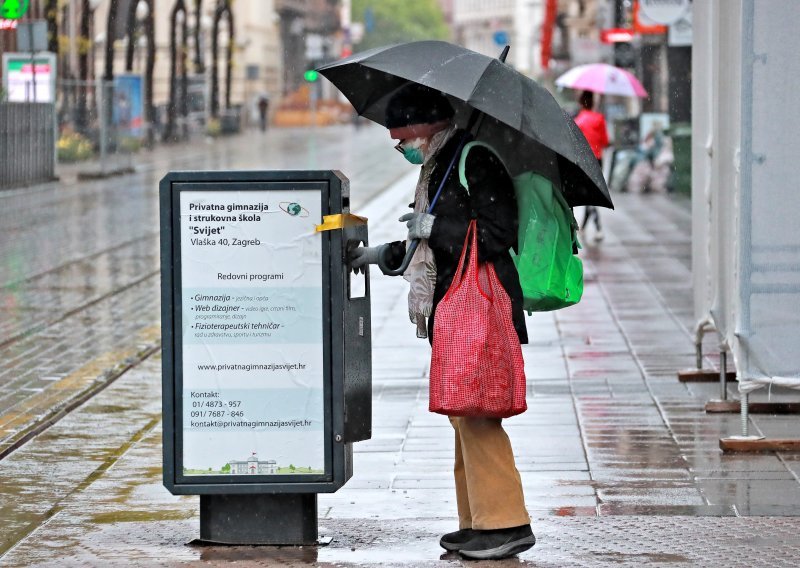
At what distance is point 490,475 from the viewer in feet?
17.7

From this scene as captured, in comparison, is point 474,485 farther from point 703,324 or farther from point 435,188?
point 703,324

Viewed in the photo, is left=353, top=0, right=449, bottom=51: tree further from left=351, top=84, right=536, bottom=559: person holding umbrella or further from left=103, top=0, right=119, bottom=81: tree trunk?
left=351, top=84, right=536, bottom=559: person holding umbrella

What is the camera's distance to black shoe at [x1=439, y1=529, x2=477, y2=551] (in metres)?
5.52

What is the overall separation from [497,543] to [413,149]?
1.38m

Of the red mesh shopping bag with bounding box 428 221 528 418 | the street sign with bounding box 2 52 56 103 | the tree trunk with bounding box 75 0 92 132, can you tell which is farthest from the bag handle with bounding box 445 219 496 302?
the tree trunk with bounding box 75 0 92 132

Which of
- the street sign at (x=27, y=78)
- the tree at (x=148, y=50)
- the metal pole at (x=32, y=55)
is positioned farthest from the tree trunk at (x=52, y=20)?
the metal pole at (x=32, y=55)

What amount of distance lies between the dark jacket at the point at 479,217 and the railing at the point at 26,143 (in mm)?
23296

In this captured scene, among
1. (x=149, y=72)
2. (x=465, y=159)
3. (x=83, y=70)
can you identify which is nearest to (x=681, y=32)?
(x=465, y=159)

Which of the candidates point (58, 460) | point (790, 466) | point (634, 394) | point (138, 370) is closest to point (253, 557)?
point (58, 460)

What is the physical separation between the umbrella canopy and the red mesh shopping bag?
0.32m

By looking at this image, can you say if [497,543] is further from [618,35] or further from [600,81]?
[618,35]

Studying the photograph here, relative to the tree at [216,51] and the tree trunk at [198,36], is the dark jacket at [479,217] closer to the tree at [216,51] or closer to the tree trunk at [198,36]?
the tree trunk at [198,36]

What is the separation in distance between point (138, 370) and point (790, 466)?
453 cm

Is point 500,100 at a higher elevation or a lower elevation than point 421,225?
higher
